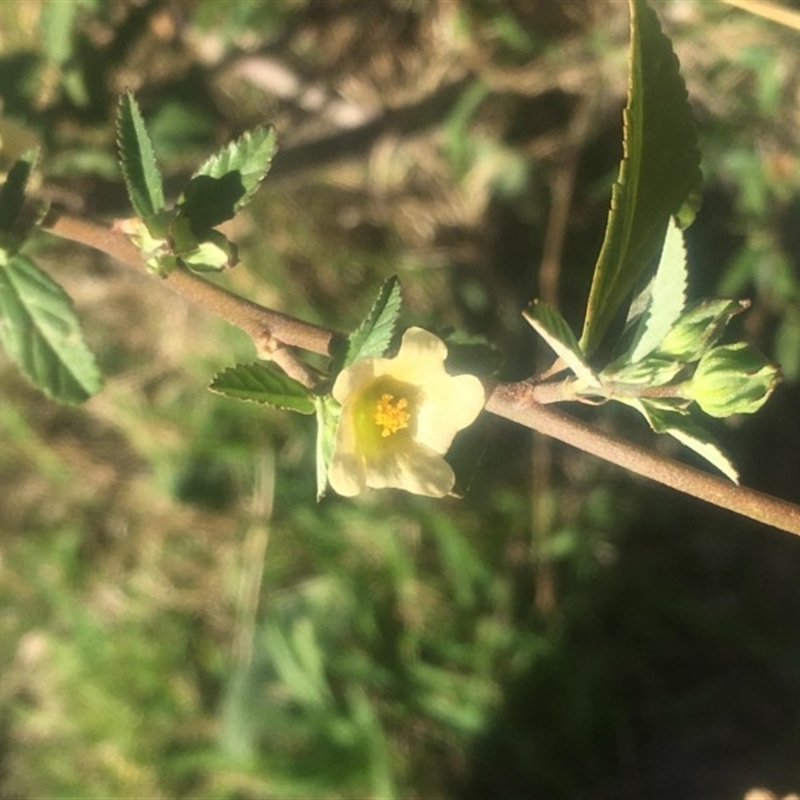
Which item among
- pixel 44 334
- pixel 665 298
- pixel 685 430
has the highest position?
pixel 44 334

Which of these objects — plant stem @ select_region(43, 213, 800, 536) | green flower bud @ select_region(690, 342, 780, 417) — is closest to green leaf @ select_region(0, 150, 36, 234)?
plant stem @ select_region(43, 213, 800, 536)

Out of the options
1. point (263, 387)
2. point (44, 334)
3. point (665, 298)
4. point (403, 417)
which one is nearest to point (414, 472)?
point (403, 417)

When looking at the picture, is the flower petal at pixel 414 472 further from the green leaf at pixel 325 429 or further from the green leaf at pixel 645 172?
the green leaf at pixel 645 172

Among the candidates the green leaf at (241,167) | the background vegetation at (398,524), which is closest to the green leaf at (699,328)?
the green leaf at (241,167)

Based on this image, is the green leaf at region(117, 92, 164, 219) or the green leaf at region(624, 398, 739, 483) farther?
the green leaf at region(117, 92, 164, 219)

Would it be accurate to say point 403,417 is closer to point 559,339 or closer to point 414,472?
point 414,472

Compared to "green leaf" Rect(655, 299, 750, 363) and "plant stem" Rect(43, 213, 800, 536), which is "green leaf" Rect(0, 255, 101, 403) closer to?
"plant stem" Rect(43, 213, 800, 536)

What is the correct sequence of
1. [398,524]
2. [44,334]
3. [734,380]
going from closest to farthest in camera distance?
[734,380], [44,334], [398,524]
